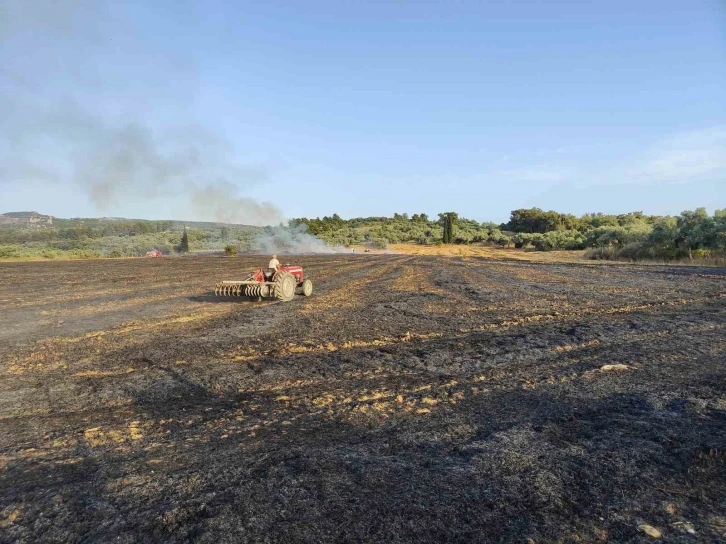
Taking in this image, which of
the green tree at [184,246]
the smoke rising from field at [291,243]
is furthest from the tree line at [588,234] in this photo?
the green tree at [184,246]

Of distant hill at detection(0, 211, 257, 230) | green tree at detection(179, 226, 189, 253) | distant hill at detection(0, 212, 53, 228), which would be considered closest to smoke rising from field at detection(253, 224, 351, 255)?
green tree at detection(179, 226, 189, 253)

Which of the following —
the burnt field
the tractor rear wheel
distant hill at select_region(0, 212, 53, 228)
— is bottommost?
the burnt field

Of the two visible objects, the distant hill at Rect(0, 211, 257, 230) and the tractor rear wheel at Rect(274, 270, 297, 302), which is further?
the distant hill at Rect(0, 211, 257, 230)

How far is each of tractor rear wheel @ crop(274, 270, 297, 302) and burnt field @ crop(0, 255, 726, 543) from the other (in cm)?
325

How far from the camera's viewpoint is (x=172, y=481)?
11.1 ft

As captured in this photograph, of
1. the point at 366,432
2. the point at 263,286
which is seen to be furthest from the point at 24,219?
the point at 366,432

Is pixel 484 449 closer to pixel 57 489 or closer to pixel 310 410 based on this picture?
pixel 310 410

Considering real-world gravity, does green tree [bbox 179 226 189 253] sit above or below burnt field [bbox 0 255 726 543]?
above

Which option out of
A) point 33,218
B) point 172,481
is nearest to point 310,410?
point 172,481

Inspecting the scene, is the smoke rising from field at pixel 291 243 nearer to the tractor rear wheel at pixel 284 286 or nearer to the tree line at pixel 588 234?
the tree line at pixel 588 234

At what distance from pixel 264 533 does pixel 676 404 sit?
4.44m

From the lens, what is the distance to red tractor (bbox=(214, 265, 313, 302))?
12.4 meters

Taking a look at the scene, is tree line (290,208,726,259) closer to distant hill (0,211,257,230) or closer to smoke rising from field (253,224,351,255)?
smoke rising from field (253,224,351,255)

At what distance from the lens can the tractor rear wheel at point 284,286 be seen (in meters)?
12.7
